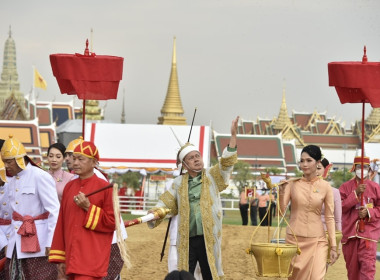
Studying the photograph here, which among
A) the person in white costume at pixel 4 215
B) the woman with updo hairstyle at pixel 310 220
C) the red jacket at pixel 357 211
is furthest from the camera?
the red jacket at pixel 357 211

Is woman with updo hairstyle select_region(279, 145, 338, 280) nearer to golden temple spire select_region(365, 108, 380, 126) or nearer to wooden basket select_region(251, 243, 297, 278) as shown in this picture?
wooden basket select_region(251, 243, 297, 278)

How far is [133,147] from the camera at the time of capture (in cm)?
3456

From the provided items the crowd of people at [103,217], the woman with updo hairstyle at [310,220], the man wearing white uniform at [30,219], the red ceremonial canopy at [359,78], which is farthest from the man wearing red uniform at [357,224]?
the man wearing white uniform at [30,219]

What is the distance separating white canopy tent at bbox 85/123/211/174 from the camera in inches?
1339

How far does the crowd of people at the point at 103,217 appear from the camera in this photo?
22.3 feet

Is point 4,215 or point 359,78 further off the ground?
point 359,78

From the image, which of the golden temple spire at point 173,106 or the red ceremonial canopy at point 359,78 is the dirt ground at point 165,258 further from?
the golden temple spire at point 173,106

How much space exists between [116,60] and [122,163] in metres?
24.3

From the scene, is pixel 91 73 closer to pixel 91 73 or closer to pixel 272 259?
pixel 91 73

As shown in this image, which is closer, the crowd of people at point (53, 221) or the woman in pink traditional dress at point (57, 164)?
the crowd of people at point (53, 221)

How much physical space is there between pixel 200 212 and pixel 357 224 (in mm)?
3351

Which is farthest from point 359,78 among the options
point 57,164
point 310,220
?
point 57,164

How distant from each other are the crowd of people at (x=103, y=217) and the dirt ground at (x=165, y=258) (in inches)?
60.5

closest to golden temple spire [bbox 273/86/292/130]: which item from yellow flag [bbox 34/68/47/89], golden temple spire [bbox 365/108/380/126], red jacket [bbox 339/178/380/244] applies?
golden temple spire [bbox 365/108/380/126]
